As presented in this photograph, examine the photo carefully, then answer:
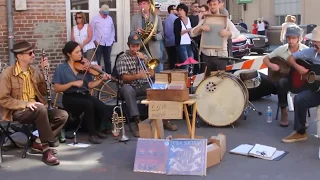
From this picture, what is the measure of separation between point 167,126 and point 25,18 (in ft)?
12.5

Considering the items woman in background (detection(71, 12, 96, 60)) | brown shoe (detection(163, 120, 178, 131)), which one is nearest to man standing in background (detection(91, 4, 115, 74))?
woman in background (detection(71, 12, 96, 60))

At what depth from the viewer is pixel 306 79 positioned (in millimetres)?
6703

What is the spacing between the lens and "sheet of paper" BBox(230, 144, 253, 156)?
6.26m

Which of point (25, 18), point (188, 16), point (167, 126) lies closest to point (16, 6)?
point (25, 18)

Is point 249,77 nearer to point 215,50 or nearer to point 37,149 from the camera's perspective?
point 215,50

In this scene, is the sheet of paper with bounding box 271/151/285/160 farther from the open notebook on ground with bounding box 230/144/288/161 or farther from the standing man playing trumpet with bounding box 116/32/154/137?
the standing man playing trumpet with bounding box 116/32/154/137

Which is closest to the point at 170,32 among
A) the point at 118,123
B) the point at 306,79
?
the point at 118,123

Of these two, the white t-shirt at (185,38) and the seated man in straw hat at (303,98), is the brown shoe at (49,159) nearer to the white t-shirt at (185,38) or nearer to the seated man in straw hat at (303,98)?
the seated man in straw hat at (303,98)

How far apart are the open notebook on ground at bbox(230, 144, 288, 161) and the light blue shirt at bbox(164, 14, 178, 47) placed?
397cm

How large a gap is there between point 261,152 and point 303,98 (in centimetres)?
99

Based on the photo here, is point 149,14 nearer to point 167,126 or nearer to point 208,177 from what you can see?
point 167,126

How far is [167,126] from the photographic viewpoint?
7469 mm

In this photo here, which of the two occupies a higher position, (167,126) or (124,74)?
(124,74)

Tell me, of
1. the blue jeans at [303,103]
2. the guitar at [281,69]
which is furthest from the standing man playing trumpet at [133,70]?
the blue jeans at [303,103]
